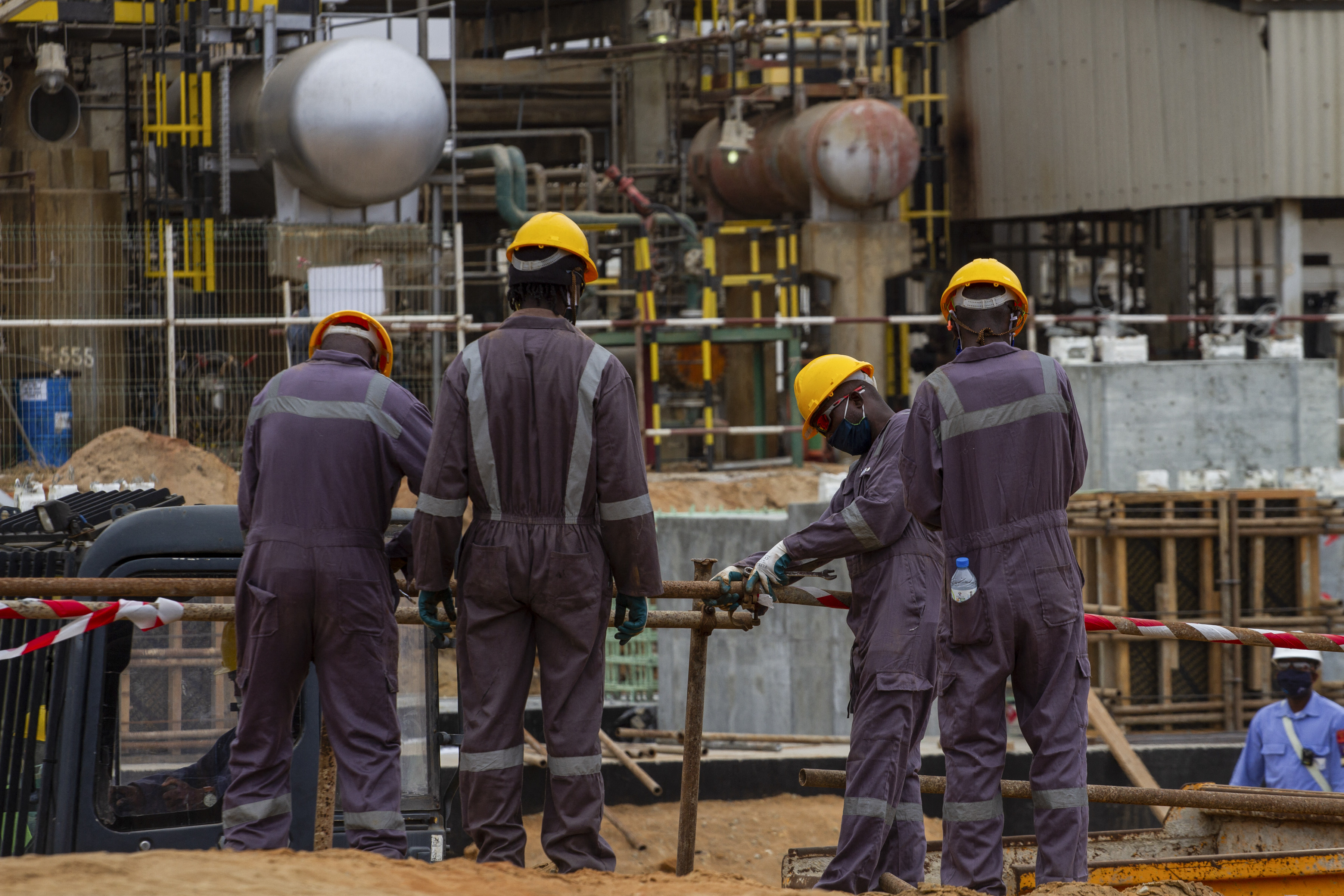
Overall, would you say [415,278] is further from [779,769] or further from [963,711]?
[963,711]

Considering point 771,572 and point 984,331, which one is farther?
point 771,572

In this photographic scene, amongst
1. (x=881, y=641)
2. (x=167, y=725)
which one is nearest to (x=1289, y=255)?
(x=881, y=641)

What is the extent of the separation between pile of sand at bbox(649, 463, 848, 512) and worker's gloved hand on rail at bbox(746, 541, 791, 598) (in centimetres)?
795

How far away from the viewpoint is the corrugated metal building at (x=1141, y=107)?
1664 centimetres

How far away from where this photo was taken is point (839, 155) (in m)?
17.6

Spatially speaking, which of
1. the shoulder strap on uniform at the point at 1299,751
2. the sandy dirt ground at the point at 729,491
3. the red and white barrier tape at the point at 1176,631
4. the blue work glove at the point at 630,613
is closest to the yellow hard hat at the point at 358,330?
the blue work glove at the point at 630,613

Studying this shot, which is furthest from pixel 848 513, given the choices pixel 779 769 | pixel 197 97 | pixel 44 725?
pixel 197 97

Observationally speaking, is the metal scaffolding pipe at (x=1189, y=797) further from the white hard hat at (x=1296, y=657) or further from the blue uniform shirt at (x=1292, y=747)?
the white hard hat at (x=1296, y=657)

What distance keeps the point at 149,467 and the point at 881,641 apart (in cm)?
926

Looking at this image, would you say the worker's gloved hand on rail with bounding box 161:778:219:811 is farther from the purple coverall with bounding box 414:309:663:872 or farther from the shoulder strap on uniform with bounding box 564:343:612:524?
the shoulder strap on uniform with bounding box 564:343:612:524

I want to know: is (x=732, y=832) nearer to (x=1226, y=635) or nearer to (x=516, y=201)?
(x=1226, y=635)

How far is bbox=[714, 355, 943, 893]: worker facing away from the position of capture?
546cm

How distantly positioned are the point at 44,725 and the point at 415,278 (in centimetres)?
1141

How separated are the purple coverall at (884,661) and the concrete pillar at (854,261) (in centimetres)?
1248
